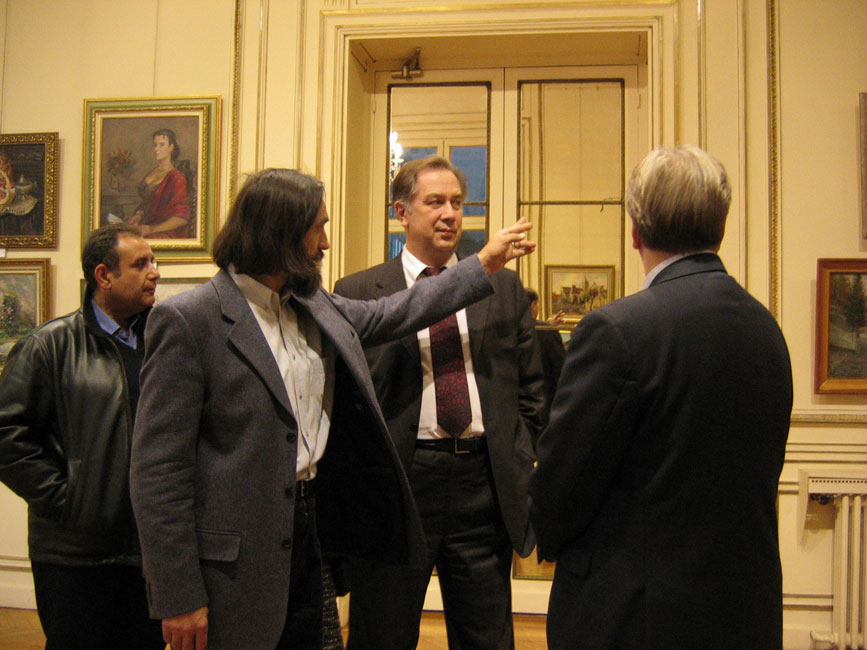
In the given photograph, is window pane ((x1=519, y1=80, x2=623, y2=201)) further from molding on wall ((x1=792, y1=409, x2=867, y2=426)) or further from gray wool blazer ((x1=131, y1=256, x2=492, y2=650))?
gray wool blazer ((x1=131, y1=256, x2=492, y2=650))

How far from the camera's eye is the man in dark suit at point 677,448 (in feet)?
4.27

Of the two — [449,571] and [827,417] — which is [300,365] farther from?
[827,417]

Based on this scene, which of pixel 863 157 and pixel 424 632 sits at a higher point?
pixel 863 157

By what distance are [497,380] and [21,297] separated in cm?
312

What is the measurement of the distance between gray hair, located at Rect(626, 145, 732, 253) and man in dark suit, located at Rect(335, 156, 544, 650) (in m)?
0.91

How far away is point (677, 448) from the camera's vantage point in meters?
1.29

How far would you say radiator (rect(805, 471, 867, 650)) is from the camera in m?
3.41

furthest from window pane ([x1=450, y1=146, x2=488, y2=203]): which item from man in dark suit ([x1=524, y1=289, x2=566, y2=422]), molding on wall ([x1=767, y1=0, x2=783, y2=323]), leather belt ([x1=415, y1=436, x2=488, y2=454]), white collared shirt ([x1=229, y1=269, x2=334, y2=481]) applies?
white collared shirt ([x1=229, y1=269, x2=334, y2=481])

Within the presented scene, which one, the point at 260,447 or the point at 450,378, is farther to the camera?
the point at 450,378

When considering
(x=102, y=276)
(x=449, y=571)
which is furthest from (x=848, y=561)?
(x=102, y=276)

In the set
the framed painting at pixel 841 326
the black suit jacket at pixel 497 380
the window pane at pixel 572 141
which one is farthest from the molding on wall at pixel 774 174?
the black suit jacket at pixel 497 380

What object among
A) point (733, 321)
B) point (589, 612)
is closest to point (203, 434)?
point (589, 612)

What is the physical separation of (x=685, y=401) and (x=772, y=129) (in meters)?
2.81

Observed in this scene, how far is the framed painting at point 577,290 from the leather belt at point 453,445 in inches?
73.5
